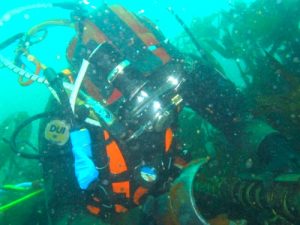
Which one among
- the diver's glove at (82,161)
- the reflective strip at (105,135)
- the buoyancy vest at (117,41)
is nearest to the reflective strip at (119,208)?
the diver's glove at (82,161)

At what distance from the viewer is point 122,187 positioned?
3137 mm

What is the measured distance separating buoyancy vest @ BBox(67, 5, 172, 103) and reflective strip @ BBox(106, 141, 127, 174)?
0.46 metres

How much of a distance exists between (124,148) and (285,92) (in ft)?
8.82

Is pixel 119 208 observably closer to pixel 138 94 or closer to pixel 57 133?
pixel 57 133

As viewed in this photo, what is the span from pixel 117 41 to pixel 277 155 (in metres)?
1.87

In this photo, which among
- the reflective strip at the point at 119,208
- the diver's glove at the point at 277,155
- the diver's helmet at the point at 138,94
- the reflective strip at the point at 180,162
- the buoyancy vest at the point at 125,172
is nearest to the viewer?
the diver's glove at the point at 277,155

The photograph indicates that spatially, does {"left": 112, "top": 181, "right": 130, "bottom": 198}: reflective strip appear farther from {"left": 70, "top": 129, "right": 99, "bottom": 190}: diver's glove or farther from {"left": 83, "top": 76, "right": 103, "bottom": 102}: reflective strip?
{"left": 83, "top": 76, "right": 103, "bottom": 102}: reflective strip

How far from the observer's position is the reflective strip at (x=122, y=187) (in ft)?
10.2

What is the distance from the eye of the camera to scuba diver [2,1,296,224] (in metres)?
2.76

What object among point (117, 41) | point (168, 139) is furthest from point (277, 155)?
point (117, 41)

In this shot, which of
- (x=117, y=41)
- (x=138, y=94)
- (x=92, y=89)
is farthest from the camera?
(x=117, y=41)

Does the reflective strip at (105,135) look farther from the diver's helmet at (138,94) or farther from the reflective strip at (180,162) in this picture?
the reflective strip at (180,162)

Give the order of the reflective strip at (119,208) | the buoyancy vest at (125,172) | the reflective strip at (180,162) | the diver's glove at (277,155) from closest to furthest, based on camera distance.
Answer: the diver's glove at (277,155), the buoyancy vest at (125,172), the reflective strip at (119,208), the reflective strip at (180,162)

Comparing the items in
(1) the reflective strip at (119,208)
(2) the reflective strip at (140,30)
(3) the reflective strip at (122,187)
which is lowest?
(1) the reflective strip at (119,208)
